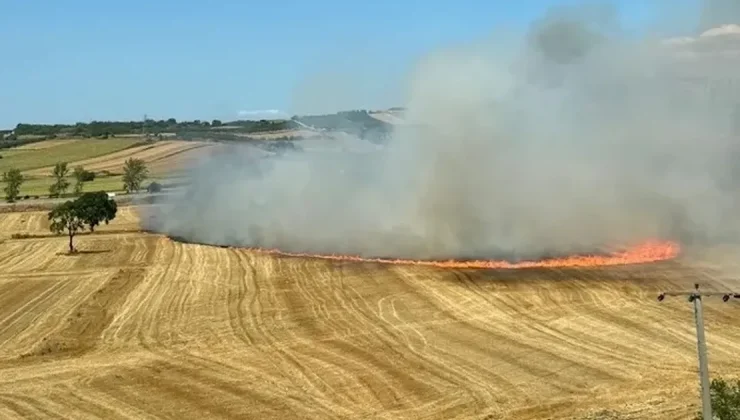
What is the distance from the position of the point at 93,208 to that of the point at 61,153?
9715 cm

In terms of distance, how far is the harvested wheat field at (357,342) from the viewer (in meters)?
25.3

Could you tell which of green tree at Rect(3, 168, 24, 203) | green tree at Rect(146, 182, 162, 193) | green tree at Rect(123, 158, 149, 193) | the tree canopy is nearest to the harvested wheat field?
the tree canopy

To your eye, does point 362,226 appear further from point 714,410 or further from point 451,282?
point 714,410

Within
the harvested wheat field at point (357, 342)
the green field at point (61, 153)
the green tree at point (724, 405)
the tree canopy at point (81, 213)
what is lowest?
the harvested wheat field at point (357, 342)

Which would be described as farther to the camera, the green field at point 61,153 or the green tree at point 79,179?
the green field at point 61,153

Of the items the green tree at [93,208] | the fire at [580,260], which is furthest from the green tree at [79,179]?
the fire at [580,260]

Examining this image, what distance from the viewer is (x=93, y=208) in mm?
64188

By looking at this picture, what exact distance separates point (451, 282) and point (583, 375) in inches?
Answer: 603

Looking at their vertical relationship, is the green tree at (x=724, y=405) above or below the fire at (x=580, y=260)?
above

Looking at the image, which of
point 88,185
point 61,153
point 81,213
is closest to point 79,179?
point 88,185

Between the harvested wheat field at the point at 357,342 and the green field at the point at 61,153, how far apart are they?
336 feet

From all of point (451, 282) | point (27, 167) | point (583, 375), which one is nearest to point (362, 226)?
point (451, 282)

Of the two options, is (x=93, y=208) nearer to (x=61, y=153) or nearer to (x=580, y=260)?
(x=580, y=260)

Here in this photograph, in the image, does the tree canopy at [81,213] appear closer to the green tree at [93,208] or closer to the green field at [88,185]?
the green tree at [93,208]
